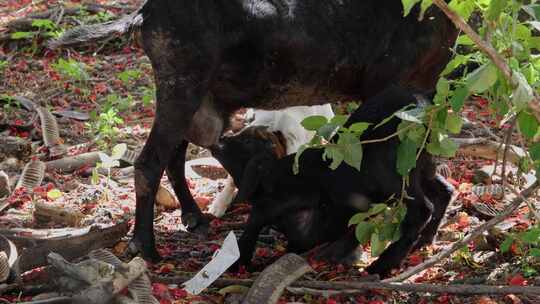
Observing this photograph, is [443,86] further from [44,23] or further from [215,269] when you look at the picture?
[44,23]

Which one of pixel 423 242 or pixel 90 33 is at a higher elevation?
pixel 90 33

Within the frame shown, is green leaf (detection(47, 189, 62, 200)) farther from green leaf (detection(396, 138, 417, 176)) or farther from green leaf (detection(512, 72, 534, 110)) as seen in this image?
green leaf (detection(512, 72, 534, 110))

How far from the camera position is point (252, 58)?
17.8 feet

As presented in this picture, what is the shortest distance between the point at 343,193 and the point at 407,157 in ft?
3.65

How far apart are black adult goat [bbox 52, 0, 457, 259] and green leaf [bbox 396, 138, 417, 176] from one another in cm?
148

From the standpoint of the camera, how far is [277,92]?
568 centimetres

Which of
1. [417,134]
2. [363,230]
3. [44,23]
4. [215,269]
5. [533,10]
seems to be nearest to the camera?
[533,10]

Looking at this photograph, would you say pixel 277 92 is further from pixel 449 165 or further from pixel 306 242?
pixel 449 165

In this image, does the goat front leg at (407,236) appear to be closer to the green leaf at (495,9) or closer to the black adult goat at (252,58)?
the black adult goat at (252,58)

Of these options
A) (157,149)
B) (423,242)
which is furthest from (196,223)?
(423,242)

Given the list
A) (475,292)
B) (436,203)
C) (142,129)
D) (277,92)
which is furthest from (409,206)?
(142,129)

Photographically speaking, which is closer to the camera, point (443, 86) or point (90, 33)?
point (443, 86)

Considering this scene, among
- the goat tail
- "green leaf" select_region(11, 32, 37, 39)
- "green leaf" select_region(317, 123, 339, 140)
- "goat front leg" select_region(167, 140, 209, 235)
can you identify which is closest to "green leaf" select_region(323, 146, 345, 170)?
"green leaf" select_region(317, 123, 339, 140)

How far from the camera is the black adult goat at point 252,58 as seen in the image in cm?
516
